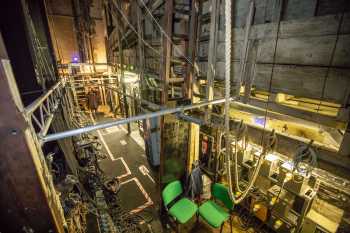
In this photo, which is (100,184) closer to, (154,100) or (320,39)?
(154,100)

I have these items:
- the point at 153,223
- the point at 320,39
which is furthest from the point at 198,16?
the point at 153,223

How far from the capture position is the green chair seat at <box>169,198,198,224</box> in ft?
14.4

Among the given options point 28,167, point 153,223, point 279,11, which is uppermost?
point 279,11

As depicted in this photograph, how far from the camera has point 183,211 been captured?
15.0ft

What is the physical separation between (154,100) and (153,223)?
4588 millimetres

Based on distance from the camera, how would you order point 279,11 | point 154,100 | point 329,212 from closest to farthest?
point 279,11 → point 329,212 → point 154,100

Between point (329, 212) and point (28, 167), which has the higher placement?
point (28, 167)

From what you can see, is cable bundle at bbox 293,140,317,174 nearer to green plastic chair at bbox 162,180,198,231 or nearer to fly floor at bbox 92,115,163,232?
green plastic chair at bbox 162,180,198,231

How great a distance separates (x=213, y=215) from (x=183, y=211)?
2.65 feet

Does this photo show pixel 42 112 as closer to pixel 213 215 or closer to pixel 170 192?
pixel 170 192

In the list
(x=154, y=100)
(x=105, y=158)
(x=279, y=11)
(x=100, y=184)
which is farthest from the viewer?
(x=105, y=158)

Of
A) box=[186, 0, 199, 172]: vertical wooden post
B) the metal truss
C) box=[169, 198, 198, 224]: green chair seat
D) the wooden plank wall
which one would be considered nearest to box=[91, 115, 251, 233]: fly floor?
box=[169, 198, 198, 224]: green chair seat

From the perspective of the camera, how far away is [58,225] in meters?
1.57

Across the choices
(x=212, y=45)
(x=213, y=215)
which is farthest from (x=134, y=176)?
(x=212, y=45)
